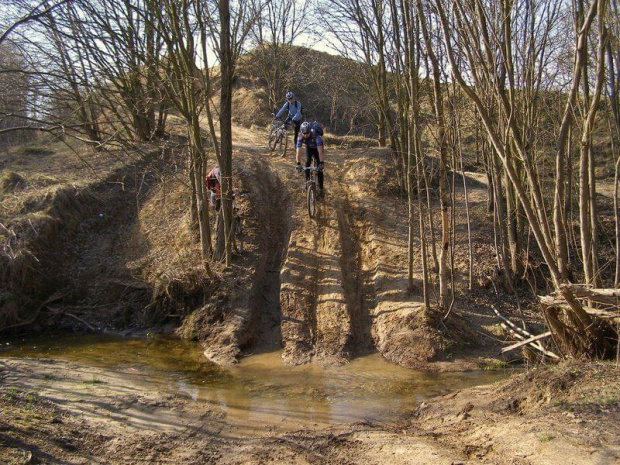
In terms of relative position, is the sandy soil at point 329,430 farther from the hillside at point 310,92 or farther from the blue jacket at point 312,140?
the hillside at point 310,92

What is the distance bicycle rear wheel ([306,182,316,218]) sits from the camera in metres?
13.0

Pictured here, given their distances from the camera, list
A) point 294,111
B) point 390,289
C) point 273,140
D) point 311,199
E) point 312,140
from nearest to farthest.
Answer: point 390,289
point 312,140
point 311,199
point 294,111
point 273,140

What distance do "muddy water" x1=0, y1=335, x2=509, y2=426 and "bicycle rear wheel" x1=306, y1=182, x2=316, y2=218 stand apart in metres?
4.52

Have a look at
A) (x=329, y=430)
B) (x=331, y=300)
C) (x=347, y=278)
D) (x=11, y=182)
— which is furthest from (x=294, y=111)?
(x=329, y=430)

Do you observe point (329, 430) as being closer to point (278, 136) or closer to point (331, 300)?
point (331, 300)

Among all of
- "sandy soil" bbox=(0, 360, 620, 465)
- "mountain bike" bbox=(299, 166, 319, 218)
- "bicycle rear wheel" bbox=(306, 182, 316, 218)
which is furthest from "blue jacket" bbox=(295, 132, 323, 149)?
"sandy soil" bbox=(0, 360, 620, 465)

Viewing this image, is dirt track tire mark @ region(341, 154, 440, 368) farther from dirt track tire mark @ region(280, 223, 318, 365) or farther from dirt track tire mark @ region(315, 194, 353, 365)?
dirt track tire mark @ region(280, 223, 318, 365)

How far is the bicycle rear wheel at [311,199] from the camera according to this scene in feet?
42.7

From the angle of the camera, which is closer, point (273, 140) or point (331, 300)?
point (331, 300)

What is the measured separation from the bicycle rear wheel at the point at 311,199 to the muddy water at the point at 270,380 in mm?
4516

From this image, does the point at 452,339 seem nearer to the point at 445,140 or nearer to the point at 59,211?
the point at 445,140

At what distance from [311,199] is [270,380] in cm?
569

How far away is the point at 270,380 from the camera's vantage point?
8.38 m

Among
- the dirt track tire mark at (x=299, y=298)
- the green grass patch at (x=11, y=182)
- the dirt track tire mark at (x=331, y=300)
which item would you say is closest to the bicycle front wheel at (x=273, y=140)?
the dirt track tire mark at (x=331, y=300)
